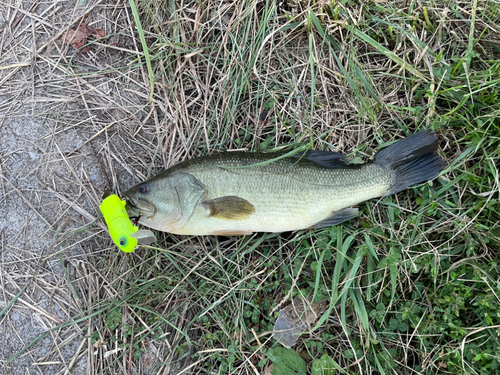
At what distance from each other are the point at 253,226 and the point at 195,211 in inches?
22.0

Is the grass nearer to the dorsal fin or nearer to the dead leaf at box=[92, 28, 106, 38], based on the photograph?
the dorsal fin

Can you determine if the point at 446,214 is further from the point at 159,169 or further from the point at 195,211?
the point at 159,169

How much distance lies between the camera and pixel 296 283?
339 centimetres

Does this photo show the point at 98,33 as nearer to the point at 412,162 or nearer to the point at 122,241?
the point at 122,241

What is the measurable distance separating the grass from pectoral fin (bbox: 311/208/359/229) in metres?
0.12

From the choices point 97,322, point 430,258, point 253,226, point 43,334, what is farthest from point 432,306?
point 43,334

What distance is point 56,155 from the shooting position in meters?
3.59

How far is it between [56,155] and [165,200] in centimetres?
137

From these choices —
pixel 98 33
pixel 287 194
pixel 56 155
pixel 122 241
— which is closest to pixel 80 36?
pixel 98 33

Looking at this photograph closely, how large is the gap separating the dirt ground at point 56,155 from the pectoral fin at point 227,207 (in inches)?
39.6

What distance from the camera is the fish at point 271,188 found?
3.17m

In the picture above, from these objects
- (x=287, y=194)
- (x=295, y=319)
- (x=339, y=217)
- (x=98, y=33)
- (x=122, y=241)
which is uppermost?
(x=98, y=33)

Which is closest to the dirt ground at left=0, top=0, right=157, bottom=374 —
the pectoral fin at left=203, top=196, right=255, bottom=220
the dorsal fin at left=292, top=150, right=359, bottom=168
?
the pectoral fin at left=203, top=196, right=255, bottom=220

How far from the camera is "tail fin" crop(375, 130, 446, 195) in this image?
333 centimetres
